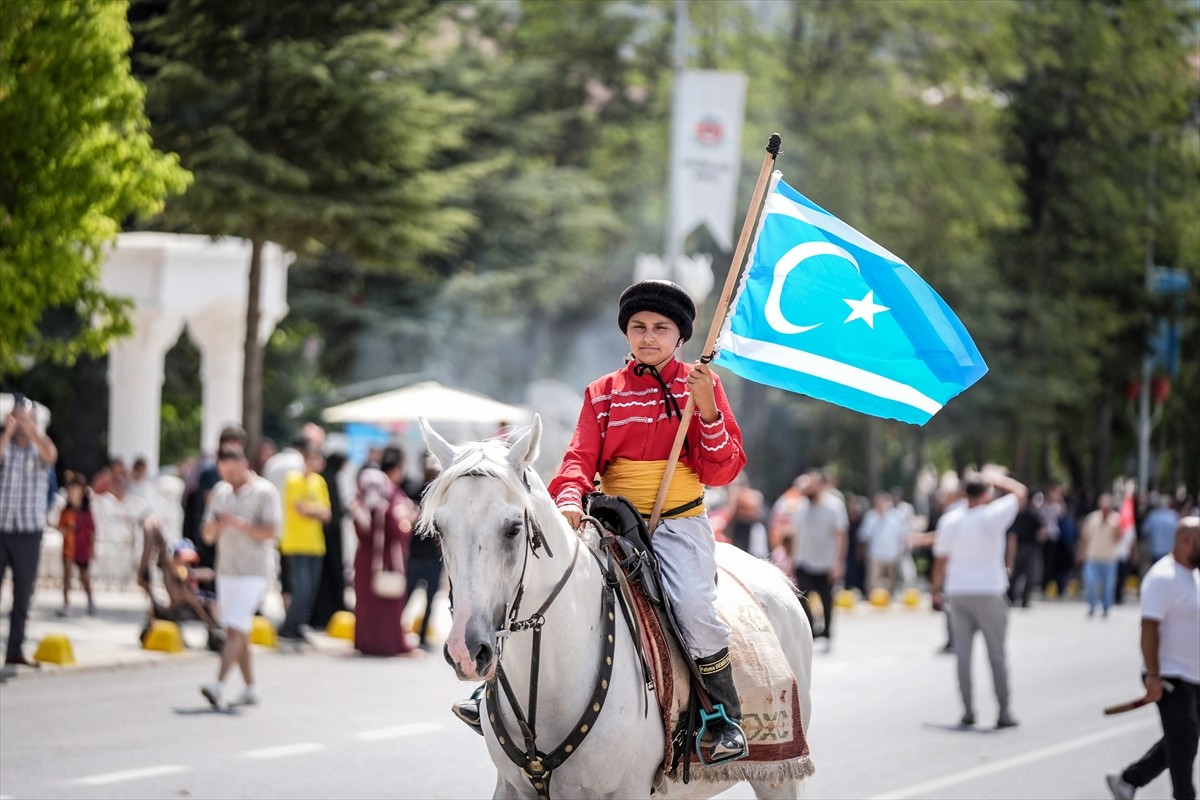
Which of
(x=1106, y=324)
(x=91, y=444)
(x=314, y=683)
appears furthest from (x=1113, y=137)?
(x=314, y=683)

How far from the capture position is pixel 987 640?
13.7 m

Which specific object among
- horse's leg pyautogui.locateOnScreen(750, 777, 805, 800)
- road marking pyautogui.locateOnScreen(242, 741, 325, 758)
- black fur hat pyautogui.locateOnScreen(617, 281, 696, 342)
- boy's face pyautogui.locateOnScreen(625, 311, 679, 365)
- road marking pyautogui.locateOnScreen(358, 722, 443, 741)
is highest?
black fur hat pyautogui.locateOnScreen(617, 281, 696, 342)

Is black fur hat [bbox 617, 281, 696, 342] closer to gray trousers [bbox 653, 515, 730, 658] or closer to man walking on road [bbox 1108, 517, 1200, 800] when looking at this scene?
gray trousers [bbox 653, 515, 730, 658]

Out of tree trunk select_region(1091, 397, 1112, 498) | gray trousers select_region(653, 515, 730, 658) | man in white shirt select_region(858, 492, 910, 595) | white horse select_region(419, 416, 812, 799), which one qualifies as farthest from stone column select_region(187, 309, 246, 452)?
tree trunk select_region(1091, 397, 1112, 498)

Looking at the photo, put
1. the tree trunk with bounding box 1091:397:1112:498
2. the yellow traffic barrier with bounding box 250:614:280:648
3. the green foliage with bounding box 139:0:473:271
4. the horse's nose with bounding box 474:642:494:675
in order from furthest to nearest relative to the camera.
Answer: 1. the tree trunk with bounding box 1091:397:1112:498
2. the green foliage with bounding box 139:0:473:271
3. the yellow traffic barrier with bounding box 250:614:280:648
4. the horse's nose with bounding box 474:642:494:675

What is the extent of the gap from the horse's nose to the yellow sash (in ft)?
4.75

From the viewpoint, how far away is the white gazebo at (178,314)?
25344mm

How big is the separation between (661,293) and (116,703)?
850cm

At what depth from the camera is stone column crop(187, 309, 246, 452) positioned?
2684 cm

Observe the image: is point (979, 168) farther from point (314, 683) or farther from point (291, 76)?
point (314, 683)

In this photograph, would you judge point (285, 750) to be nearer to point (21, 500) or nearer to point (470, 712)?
point (21, 500)

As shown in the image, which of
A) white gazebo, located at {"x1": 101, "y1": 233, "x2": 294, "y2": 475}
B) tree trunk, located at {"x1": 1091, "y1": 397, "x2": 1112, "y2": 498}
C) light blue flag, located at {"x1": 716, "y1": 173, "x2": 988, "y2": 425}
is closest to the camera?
light blue flag, located at {"x1": 716, "y1": 173, "x2": 988, "y2": 425}

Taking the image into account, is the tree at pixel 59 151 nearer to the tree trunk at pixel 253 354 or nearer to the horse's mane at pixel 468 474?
the tree trunk at pixel 253 354

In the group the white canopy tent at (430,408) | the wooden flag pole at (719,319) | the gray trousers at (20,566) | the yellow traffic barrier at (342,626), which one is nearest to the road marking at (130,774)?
the gray trousers at (20,566)
